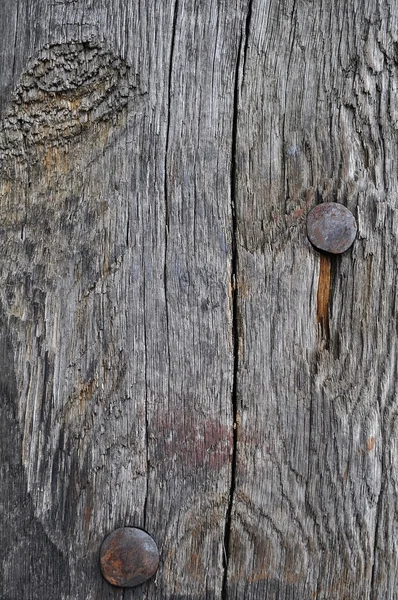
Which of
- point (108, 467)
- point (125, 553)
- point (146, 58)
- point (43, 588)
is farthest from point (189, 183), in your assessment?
point (43, 588)

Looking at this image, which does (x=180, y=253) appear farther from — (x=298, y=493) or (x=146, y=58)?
(x=298, y=493)

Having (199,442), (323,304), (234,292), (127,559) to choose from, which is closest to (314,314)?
(323,304)

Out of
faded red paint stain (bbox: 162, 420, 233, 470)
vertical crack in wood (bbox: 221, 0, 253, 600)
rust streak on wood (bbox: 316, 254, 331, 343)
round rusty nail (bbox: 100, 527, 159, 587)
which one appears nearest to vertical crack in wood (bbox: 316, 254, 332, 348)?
rust streak on wood (bbox: 316, 254, 331, 343)

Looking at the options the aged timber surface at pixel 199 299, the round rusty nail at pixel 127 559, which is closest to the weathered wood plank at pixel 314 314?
the aged timber surface at pixel 199 299

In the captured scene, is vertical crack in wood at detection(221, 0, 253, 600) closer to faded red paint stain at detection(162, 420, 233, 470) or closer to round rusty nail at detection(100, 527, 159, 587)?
faded red paint stain at detection(162, 420, 233, 470)

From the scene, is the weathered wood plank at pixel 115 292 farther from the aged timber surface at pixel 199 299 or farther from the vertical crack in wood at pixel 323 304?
the vertical crack in wood at pixel 323 304

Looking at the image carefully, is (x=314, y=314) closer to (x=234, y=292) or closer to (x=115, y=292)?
(x=234, y=292)

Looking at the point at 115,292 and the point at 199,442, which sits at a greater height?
the point at 115,292
